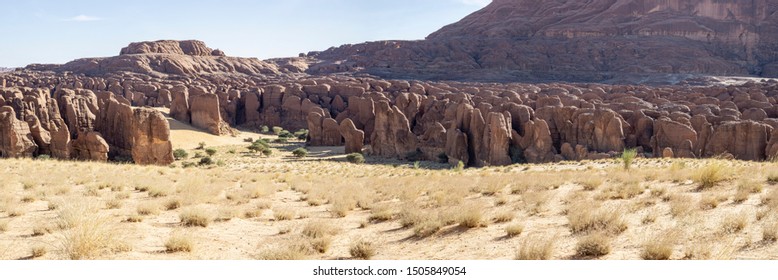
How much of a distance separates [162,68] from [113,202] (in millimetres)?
109761

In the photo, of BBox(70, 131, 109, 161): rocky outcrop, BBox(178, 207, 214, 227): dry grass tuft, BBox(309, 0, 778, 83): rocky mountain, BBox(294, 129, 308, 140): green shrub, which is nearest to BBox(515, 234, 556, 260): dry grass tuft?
BBox(178, 207, 214, 227): dry grass tuft

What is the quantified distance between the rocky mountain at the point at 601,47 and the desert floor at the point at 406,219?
99.9 meters

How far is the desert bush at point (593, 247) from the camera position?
7.87 m

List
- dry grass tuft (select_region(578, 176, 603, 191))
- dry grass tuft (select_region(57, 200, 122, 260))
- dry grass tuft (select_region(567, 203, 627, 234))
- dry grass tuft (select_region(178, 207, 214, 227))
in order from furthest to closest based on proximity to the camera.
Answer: dry grass tuft (select_region(578, 176, 603, 191)), dry grass tuft (select_region(178, 207, 214, 227)), dry grass tuft (select_region(567, 203, 627, 234)), dry grass tuft (select_region(57, 200, 122, 260))

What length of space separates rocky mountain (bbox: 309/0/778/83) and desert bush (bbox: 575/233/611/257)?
106029 mm

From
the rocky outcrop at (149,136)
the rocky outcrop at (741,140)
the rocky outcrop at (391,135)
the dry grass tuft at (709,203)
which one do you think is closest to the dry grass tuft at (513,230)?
the dry grass tuft at (709,203)

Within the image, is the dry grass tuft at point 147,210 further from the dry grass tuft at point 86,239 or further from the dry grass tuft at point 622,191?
the dry grass tuft at point 622,191

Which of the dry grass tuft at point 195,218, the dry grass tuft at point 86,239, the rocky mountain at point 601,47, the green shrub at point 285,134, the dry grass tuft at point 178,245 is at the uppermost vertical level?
the rocky mountain at point 601,47

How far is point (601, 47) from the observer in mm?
126250

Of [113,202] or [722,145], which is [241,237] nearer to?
[113,202]

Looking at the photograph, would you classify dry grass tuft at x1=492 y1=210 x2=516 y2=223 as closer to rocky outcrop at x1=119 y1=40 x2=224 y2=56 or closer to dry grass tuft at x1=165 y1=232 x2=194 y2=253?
dry grass tuft at x1=165 y1=232 x2=194 y2=253

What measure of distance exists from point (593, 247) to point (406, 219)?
12.8 ft

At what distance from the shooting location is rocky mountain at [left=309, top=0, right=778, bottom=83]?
379ft


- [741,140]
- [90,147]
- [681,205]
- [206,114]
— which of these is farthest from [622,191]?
[206,114]
